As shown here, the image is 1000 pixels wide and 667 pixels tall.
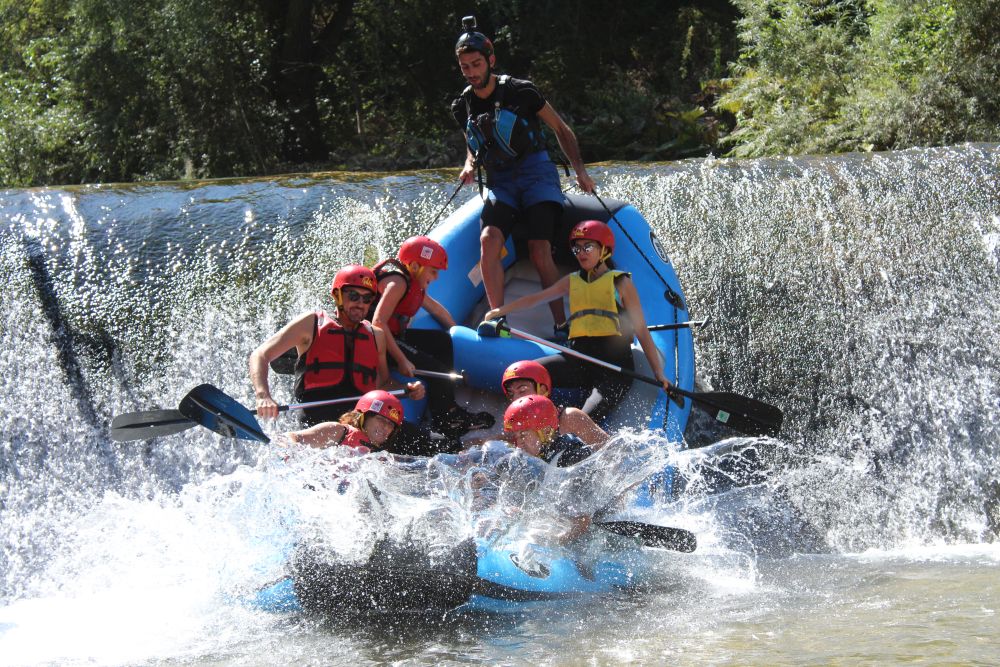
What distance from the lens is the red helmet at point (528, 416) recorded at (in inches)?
177

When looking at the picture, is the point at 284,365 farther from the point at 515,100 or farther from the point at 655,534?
the point at 655,534

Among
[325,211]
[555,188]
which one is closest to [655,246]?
[555,188]

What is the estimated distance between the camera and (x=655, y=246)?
19.2 feet

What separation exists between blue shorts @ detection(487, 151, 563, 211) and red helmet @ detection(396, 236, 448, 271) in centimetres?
56

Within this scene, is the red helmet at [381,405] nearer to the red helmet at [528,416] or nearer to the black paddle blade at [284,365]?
the red helmet at [528,416]

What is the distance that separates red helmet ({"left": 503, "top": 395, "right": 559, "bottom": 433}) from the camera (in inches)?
177

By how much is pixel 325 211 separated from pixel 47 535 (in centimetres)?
254

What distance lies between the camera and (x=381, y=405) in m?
4.53

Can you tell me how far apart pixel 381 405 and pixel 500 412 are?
1.01 meters

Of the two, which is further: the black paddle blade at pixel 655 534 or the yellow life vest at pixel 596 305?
the yellow life vest at pixel 596 305

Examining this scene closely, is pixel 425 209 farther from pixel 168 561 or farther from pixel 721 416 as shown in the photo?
pixel 168 561

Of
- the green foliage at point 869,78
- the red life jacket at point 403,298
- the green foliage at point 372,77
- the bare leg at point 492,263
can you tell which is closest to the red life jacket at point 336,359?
the red life jacket at point 403,298

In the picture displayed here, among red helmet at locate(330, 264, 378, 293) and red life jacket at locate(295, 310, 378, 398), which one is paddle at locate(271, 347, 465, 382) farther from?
red helmet at locate(330, 264, 378, 293)

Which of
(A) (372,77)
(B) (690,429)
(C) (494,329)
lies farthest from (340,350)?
(A) (372,77)
